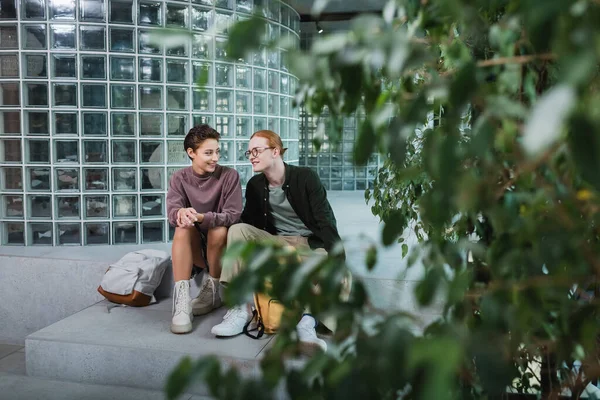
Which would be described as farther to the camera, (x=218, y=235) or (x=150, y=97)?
(x=150, y=97)

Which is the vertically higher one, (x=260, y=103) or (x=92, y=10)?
(x=92, y=10)

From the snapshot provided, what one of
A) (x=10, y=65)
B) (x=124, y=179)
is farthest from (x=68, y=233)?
(x=10, y=65)

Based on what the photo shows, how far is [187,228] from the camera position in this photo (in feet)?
8.48

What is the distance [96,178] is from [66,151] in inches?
10.2

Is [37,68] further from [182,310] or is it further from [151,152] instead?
[182,310]

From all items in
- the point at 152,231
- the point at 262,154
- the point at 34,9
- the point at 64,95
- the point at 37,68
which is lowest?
the point at 152,231

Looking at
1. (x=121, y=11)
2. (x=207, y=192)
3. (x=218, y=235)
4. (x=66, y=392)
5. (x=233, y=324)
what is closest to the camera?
(x=66, y=392)

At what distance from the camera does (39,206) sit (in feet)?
12.7

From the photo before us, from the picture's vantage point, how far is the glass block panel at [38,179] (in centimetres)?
383

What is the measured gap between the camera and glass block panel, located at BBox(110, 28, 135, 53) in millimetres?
3842

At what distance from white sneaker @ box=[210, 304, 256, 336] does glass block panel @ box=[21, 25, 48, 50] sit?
7.92ft

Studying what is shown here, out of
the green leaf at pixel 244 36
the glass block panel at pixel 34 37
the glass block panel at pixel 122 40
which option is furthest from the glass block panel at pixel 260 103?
the green leaf at pixel 244 36

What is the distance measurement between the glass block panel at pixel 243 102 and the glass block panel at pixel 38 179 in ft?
4.63

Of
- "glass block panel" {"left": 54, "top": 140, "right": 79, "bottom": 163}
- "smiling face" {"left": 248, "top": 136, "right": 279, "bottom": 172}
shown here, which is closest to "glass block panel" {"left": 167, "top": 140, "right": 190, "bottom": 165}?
"glass block panel" {"left": 54, "top": 140, "right": 79, "bottom": 163}
